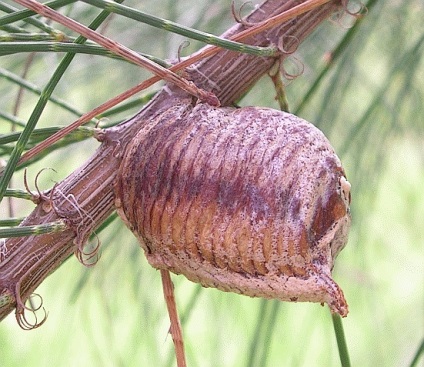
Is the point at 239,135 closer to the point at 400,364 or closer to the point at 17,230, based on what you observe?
the point at 17,230

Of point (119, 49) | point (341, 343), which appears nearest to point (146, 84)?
point (119, 49)

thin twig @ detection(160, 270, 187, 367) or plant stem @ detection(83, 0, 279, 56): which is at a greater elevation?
plant stem @ detection(83, 0, 279, 56)

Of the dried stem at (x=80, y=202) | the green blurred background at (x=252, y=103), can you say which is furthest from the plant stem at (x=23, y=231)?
the green blurred background at (x=252, y=103)

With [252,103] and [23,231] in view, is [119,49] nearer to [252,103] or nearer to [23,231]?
[23,231]

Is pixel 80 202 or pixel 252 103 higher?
pixel 252 103

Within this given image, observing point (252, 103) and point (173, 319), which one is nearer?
point (173, 319)

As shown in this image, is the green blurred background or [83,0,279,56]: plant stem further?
the green blurred background

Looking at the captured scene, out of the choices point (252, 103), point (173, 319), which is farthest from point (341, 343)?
point (252, 103)

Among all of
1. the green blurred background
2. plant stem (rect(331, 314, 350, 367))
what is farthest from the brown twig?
the green blurred background

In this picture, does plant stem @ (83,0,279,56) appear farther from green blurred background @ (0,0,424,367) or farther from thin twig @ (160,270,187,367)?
green blurred background @ (0,0,424,367)

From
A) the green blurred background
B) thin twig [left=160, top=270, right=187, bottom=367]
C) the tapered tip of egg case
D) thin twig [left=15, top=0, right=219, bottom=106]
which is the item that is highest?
the green blurred background
